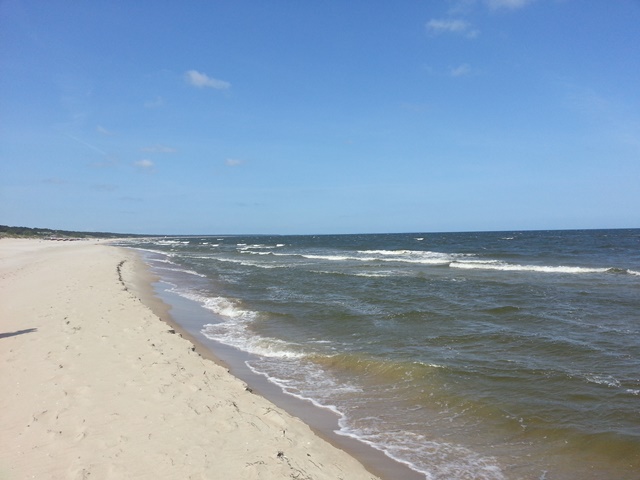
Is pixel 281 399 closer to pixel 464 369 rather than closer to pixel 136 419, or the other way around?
pixel 136 419

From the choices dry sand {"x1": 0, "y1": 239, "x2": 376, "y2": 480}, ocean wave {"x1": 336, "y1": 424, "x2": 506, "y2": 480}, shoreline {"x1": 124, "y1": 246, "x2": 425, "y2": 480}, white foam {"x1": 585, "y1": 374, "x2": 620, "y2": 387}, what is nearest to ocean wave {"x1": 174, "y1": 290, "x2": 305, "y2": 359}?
shoreline {"x1": 124, "y1": 246, "x2": 425, "y2": 480}

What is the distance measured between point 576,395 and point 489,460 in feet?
9.80

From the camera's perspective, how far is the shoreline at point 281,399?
194 inches

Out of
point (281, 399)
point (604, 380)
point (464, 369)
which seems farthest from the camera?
point (464, 369)

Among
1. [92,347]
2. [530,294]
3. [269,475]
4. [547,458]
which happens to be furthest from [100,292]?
[530,294]

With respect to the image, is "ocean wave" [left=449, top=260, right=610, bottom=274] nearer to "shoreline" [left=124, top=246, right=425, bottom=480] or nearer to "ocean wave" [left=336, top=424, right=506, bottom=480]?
"shoreline" [left=124, top=246, right=425, bottom=480]

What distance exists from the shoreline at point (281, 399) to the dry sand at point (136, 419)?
334mm

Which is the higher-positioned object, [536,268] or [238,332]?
[536,268]

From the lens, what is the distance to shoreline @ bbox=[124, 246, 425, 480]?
16.2ft

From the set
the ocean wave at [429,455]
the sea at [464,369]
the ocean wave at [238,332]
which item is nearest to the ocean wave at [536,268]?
the sea at [464,369]

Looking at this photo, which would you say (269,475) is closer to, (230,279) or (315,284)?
(315,284)

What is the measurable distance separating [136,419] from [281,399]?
2.54 meters

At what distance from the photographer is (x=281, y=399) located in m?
6.94

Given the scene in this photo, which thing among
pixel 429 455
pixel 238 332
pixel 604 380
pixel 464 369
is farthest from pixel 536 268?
pixel 429 455
